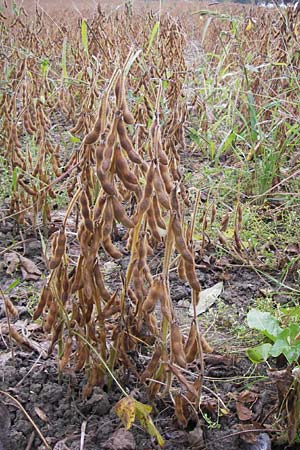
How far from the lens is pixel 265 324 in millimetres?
1243

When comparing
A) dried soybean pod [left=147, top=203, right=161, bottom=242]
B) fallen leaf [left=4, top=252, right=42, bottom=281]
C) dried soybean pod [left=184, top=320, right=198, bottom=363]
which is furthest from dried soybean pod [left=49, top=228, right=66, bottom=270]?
fallen leaf [left=4, top=252, right=42, bottom=281]

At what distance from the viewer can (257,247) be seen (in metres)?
1.91

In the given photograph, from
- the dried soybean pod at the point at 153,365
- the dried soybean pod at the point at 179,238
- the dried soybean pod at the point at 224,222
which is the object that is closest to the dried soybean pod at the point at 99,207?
the dried soybean pod at the point at 179,238

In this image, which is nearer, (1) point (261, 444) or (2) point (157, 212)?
(2) point (157, 212)

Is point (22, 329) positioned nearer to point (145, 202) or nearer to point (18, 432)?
point (18, 432)

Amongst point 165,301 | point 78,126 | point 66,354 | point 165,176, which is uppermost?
point 78,126

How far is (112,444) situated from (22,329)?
45 centimetres

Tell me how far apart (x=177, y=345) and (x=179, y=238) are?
0.20 metres

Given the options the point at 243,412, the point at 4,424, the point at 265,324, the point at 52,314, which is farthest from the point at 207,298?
the point at 4,424

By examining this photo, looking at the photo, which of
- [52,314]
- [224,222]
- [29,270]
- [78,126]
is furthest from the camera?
[224,222]

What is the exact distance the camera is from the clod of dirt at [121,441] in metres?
1.07

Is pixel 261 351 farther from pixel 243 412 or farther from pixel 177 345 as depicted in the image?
pixel 177 345

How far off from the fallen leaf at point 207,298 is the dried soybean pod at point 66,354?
0.45 meters

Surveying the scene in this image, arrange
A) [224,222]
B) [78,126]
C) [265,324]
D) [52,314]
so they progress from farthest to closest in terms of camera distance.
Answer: [224,222] < [78,126] < [265,324] < [52,314]
